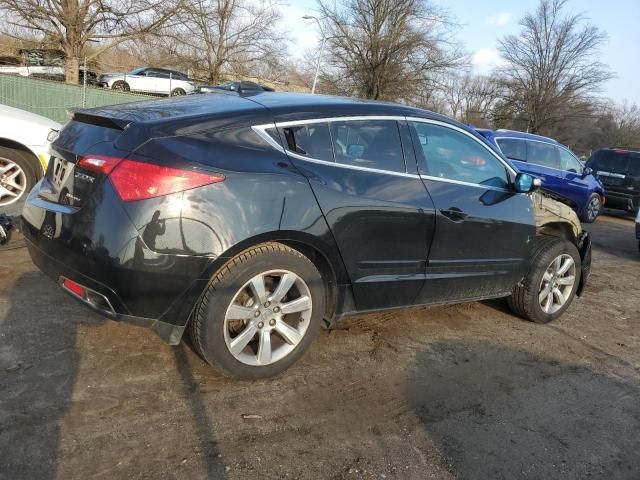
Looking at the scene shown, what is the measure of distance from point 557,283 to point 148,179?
368 cm

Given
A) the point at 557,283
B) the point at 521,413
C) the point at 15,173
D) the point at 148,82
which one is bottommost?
the point at 521,413

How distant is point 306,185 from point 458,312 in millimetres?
2373

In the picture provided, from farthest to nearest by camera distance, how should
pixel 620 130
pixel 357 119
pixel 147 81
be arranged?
pixel 620 130
pixel 147 81
pixel 357 119

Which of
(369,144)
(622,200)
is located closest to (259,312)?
(369,144)

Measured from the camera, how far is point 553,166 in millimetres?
11367

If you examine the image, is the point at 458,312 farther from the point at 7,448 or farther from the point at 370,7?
the point at 370,7

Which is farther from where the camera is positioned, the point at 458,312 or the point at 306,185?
the point at 458,312

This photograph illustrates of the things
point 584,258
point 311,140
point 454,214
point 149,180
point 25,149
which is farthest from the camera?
point 25,149

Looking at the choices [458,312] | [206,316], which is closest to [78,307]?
[206,316]

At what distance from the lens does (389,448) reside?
8.79ft

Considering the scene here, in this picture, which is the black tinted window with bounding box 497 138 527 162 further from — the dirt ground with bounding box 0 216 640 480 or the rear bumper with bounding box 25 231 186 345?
the rear bumper with bounding box 25 231 186 345

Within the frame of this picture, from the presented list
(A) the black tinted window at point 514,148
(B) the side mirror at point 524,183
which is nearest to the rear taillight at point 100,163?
(B) the side mirror at point 524,183

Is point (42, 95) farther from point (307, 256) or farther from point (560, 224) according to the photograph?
point (560, 224)

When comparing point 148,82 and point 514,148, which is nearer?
point 514,148
